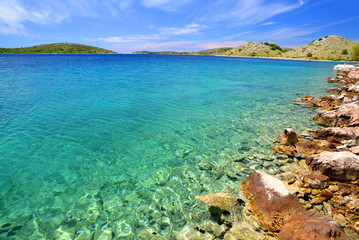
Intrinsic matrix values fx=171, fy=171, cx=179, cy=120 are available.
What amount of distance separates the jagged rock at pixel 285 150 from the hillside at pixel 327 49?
145217 millimetres

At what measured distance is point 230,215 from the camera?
572 cm

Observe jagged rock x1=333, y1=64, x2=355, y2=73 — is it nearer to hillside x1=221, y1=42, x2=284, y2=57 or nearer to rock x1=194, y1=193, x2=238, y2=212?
rock x1=194, y1=193, x2=238, y2=212

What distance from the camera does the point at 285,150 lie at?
365 inches

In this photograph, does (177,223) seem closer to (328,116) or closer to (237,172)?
(237,172)

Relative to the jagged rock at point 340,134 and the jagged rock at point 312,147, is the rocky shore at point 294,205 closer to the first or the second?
the jagged rock at point 312,147

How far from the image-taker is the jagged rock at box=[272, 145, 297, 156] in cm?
915

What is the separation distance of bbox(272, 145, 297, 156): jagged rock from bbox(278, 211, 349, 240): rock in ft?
15.4

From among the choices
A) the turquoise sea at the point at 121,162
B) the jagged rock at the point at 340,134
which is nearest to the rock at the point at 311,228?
the turquoise sea at the point at 121,162

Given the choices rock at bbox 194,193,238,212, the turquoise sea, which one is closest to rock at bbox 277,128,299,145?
the turquoise sea

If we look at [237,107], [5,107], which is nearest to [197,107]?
[237,107]

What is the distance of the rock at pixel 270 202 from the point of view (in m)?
5.36

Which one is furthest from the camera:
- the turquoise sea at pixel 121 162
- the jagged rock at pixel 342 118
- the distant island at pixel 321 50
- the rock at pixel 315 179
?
the distant island at pixel 321 50

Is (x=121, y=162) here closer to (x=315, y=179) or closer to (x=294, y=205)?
(x=294, y=205)

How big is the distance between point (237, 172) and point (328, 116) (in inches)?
405
